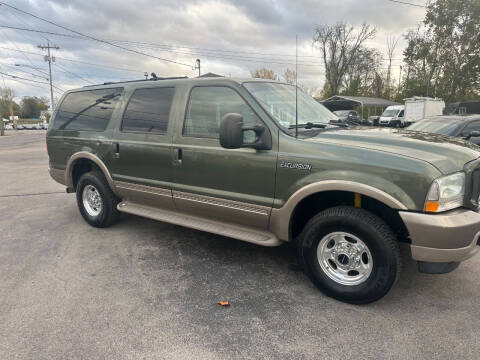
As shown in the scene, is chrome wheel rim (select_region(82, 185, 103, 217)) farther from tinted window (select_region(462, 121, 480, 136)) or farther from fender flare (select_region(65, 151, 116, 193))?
tinted window (select_region(462, 121, 480, 136))

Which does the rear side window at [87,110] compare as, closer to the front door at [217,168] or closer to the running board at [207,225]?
the running board at [207,225]

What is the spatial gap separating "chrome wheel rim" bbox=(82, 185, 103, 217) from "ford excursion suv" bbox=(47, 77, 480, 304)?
396 millimetres

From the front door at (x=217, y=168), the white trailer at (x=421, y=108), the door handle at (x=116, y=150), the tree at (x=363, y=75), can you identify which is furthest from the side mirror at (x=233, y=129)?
the tree at (x=363, y=75)

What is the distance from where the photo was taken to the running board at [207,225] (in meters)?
3.22

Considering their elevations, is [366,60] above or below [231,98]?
above

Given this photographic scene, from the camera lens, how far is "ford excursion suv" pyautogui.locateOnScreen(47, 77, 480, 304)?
98.8 inches

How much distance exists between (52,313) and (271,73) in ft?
147

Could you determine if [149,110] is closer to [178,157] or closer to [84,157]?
[178,157]

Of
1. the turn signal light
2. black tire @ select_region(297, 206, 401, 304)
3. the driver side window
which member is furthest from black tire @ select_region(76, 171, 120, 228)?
the turn signal light

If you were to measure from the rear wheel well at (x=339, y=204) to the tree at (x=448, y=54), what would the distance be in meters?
39.8

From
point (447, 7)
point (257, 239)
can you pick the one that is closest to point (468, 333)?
point (257, 239)

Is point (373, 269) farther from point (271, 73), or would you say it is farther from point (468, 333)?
point (271, 73)

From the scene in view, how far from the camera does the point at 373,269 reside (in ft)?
8.96

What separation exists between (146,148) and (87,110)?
1.48 m
